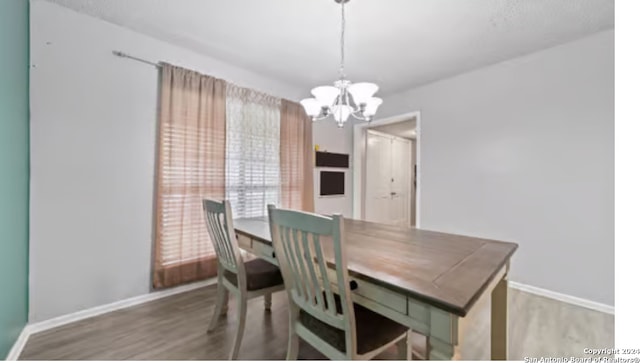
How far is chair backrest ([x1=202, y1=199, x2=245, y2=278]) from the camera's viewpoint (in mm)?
1510

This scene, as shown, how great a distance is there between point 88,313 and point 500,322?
2.84 m

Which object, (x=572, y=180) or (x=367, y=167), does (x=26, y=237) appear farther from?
(x=572, y=180)

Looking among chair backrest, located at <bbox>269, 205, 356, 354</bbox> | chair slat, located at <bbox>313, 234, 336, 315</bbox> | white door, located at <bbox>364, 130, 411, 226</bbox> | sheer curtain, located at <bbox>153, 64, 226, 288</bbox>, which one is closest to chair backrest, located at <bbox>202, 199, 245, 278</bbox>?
chair backrest, located at <bbox>269, 205, 356, 354</bbox>

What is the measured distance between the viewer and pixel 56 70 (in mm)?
1873

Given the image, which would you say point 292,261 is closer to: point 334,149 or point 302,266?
point 302,266

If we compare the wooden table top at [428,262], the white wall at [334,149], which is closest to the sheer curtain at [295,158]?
the white wall at [334,149]

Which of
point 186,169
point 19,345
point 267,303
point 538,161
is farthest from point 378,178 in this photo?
point 19,345

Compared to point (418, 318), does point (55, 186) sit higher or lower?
higher

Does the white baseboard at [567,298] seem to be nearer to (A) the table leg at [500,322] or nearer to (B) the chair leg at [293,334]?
(A) the table leg at [500,322]

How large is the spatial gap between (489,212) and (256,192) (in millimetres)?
2605

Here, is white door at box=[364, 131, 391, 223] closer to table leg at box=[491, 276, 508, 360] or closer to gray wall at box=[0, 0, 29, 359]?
table leg at box=[491, 276, 508, 360]

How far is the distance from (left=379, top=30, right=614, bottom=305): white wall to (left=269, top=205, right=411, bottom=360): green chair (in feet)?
6.97

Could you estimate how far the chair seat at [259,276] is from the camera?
1.64m
